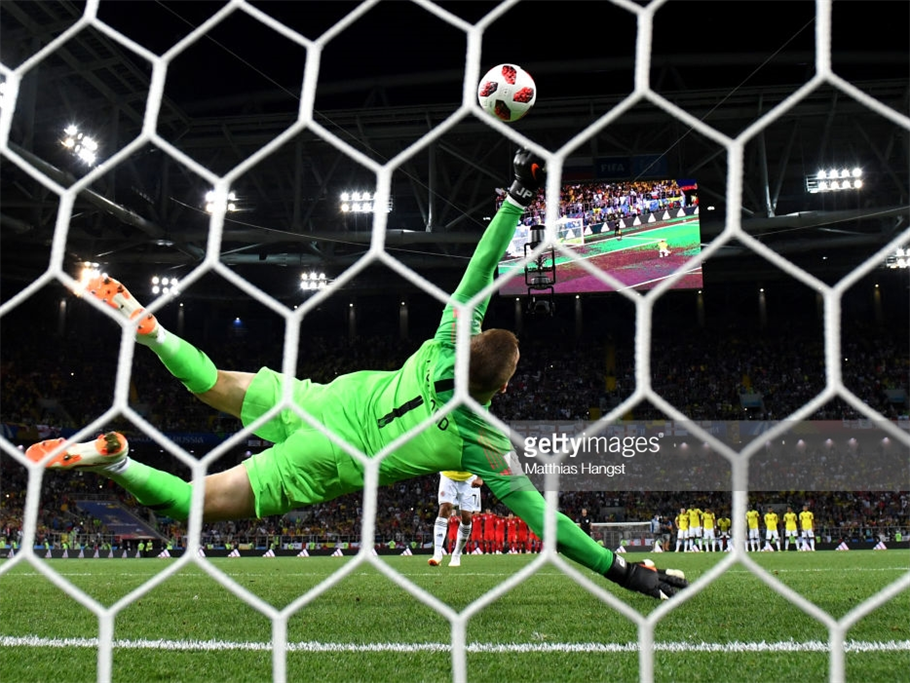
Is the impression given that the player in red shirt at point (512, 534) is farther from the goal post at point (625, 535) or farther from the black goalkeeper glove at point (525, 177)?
the black goalkeeper glove at point (525, 177)

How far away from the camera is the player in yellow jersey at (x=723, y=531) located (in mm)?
17219

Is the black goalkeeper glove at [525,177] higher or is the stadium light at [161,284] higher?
the stadium light at [161,284]

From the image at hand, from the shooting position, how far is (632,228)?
1360 centimetres

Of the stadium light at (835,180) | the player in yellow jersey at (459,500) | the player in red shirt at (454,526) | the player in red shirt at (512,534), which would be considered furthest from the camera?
the stadium light at (835,180)

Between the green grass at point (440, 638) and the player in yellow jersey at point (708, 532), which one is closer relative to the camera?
the green grass at point (440, 638)

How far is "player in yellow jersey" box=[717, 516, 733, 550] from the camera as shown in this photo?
678 inches

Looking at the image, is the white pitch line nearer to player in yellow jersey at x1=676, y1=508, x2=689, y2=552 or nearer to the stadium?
the stadium

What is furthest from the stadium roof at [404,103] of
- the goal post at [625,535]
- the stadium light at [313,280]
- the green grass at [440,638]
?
the green grass at [440,638]

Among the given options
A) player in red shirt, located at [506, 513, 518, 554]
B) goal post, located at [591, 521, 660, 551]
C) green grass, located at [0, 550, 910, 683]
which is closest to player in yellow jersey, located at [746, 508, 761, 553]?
goal post, located at [591, 521, 660, 551]


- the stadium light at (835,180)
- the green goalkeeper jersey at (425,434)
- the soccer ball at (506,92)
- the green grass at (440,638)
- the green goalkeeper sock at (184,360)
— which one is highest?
the stadium light at (835,180)

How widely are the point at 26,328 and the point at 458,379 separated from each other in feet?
76.0

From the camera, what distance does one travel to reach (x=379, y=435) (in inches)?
119

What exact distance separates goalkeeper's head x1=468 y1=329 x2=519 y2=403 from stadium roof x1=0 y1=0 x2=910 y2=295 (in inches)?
361

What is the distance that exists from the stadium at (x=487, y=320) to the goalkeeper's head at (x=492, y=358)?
2.74ft
